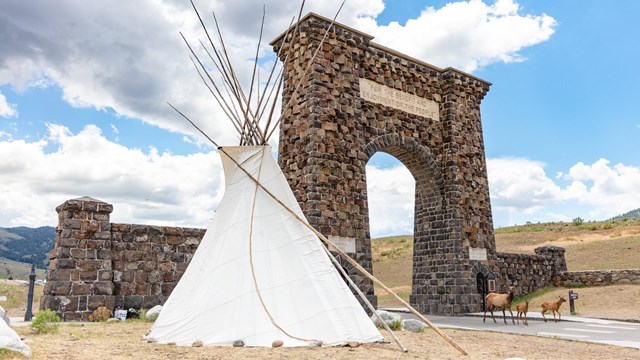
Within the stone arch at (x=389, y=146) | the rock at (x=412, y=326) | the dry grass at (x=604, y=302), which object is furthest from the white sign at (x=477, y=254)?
the rock at (x=412, y=326)

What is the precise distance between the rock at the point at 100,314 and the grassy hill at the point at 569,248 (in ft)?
46.3

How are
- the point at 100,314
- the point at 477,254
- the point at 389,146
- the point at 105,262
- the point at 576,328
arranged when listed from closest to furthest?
the point at 100,314 < the point at 105,262 < the point at 576,328 < the point at 389,146 < the point at 477,254

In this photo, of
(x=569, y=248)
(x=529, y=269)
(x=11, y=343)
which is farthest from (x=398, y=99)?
(x=569, y=248)

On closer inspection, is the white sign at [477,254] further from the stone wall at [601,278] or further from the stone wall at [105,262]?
the stone wall at [105,262]

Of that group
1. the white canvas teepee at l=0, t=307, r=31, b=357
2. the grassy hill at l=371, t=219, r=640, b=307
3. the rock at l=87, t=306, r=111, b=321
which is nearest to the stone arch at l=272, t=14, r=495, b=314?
the rock at l=87, t=306, r=111, b=321

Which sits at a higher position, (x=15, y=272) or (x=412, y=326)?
(x=412, y=326)

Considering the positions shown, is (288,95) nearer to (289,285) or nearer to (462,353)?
(289,285)

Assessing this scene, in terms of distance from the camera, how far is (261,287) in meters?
7.09

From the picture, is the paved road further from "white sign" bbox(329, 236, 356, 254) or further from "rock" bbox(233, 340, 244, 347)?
"rock" bbox(233, 340, 244, 347)

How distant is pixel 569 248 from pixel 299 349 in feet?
→ 110

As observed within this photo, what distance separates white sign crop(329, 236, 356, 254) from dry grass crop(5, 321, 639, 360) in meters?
4.16

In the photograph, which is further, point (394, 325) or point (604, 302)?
point (604, 302)

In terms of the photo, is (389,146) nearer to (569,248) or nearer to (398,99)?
(398,99)

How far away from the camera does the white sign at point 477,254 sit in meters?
16.8
